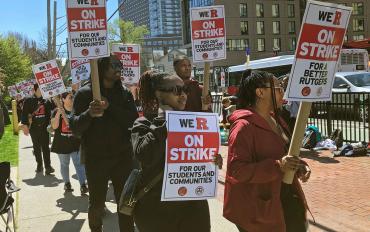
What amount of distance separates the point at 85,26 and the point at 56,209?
3258 mm

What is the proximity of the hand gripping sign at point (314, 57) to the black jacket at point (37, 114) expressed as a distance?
26.1ft

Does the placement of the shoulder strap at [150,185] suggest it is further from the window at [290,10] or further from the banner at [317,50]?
the window at [290,10]

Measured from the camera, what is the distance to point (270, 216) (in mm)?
2955

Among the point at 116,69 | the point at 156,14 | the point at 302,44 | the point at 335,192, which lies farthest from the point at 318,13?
the point at 156,14

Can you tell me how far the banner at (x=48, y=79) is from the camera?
8.86 m

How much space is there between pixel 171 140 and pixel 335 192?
457cm

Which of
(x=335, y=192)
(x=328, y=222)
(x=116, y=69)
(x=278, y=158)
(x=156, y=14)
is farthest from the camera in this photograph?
(x=156, y=14)

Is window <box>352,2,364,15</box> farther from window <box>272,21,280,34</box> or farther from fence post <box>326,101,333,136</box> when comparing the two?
fence post <box>326,101,333,136</box>

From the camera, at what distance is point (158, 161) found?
122 inches

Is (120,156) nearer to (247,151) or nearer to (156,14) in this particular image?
(247,151)

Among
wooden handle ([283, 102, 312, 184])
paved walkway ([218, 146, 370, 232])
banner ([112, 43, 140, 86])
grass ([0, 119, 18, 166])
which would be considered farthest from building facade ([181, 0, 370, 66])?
wooden handle ([283, 102, 312, 184])

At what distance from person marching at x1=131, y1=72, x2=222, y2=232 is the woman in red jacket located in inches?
9.2

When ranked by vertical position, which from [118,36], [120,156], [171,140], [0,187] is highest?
[118,36]

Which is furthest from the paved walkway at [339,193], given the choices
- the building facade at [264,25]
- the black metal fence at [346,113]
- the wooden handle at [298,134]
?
the building facade at [264,25]
